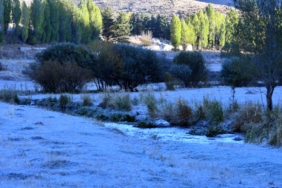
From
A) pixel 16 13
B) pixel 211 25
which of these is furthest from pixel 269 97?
pixel 211 25

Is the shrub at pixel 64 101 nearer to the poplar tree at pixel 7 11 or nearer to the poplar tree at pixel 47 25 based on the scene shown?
the poplar tree at pixel 7 11

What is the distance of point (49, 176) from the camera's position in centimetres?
700

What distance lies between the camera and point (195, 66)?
43125 mm

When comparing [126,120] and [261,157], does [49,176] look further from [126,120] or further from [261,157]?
[126,120]

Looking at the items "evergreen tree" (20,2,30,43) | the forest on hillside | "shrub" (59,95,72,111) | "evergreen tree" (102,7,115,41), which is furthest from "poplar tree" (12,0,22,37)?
"shrub" (59,95,72,111)

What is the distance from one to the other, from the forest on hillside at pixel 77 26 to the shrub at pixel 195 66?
32.3ft

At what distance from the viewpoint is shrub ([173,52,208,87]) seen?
42.7 m

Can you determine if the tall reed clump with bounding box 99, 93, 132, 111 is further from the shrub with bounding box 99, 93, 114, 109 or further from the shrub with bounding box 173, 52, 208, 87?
the shrub with bounding box 173, 52, 208, 87

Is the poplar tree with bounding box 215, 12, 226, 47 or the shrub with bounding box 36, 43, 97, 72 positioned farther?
the poplar tree with bounding box 215, 12, 226, 47

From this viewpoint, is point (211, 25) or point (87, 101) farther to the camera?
point (211, 25)

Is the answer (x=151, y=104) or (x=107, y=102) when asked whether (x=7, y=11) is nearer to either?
(x=107, y=102)

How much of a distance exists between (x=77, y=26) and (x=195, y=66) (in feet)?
131

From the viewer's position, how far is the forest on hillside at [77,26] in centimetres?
7231

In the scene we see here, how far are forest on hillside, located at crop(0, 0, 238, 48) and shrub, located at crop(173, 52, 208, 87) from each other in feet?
32.3
